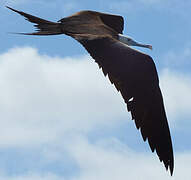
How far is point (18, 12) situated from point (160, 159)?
356 centimetres

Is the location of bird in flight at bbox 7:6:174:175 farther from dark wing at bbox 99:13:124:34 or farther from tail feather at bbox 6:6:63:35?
dark wing at bbox 99:13:124:34

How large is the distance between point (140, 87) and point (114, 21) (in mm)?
3300

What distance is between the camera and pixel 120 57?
8.15 m

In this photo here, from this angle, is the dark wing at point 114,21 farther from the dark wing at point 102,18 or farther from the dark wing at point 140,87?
the dark wing at point 140,87

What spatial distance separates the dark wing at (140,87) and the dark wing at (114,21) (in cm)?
267

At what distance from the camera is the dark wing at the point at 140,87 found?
7801 mm

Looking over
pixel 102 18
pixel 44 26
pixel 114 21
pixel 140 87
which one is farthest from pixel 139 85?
pixel 114 21

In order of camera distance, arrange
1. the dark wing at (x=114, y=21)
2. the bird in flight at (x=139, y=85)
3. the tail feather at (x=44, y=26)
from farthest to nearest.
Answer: the dark wing at (x=114, y=21) < the tail feather at (x=44, y=26) < the bird in flight at (x=139, y=85)

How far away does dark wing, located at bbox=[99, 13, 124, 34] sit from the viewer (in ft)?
35.7

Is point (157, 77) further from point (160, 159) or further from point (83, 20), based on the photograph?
point (83, 20)

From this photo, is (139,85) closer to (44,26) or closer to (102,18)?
(44,26)

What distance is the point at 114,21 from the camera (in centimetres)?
1109

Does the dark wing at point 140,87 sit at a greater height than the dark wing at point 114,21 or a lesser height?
lesser

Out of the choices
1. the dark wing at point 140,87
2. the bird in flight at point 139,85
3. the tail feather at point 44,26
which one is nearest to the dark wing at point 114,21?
the tail feather at point 44,26
